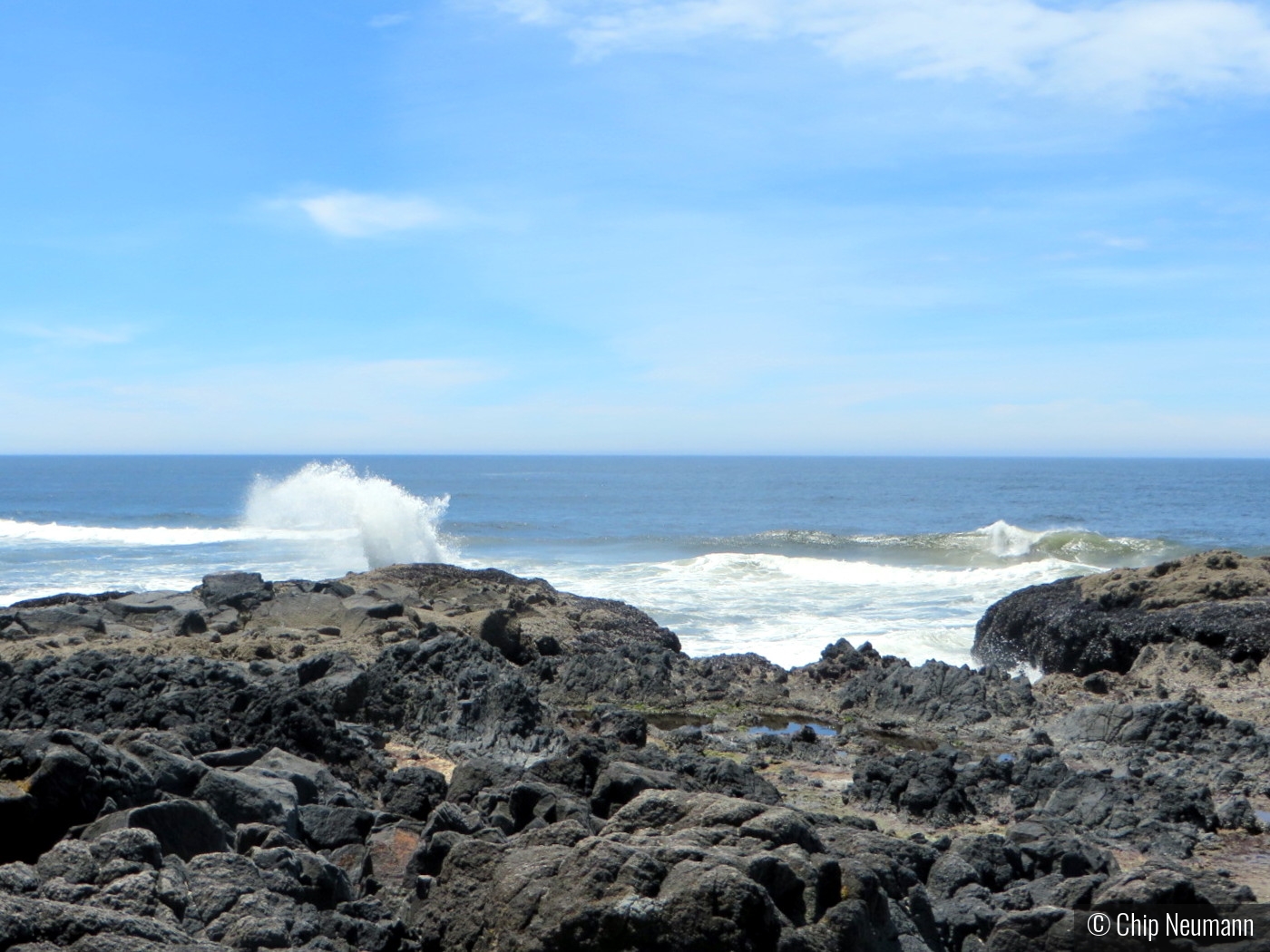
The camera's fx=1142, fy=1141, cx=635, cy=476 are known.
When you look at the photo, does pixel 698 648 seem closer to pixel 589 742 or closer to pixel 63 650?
pixel 63 650

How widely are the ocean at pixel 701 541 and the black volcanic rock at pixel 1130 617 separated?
126 cm

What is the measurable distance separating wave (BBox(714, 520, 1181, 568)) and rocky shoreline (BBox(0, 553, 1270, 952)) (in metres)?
20.3

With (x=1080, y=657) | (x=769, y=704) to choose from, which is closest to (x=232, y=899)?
(x=769, y=704)

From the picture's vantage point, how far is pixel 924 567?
35344 millimetres

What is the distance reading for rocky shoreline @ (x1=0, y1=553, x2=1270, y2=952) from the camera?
4086 millimetres

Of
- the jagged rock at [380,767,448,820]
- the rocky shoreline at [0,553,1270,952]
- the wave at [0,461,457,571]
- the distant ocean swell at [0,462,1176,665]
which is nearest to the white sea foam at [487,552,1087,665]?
the distant ocean swell at [0,462,1176,665]

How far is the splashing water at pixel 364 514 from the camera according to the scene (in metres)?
30.9

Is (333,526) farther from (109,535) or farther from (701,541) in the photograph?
(109,535)

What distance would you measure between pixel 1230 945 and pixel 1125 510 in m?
68.6

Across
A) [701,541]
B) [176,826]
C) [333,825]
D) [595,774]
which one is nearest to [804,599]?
[595,774]

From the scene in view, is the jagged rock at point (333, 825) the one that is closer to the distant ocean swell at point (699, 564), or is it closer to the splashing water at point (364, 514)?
the distant ocean swell at point (699, 564)

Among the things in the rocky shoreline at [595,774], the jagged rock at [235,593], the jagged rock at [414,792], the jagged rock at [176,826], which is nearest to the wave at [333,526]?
the jagged rock at [235,593]

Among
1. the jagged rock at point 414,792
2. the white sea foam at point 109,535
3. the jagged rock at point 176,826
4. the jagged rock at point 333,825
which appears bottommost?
the white sea foam at point 109,535

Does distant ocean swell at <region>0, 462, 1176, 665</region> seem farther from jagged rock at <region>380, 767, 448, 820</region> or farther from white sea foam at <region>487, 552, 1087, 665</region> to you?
Result: jagged rock at <region>380, 767, 448, 820</region>
